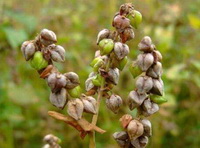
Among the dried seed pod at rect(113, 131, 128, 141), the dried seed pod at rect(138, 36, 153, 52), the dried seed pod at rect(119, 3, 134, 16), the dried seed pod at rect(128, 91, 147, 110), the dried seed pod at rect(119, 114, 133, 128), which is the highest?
the dried seed pod at rect(119, 3, 134, 16)

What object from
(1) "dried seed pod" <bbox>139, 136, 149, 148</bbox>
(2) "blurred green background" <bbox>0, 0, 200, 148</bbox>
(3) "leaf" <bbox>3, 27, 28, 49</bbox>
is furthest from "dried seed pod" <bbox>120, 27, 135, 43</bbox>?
(3) "leaf" <bbox>3, 27, 28, 49</bbox>

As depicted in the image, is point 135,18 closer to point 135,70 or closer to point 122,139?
point 135,70

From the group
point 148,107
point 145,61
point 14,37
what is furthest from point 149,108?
point 14,37

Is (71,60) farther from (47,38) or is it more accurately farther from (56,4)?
(47,38)

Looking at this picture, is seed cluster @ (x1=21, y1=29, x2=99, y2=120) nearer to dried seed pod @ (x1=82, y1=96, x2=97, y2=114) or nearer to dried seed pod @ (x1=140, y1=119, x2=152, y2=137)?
dried seed pod @ (x1=82, y1=96, x2=97, y2=114)

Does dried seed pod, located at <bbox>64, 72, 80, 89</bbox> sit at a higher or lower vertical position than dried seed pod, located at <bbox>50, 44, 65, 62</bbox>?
lower

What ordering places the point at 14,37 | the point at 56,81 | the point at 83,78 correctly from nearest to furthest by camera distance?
the point at 56,81
the point at 14,37
the point at 83,78
